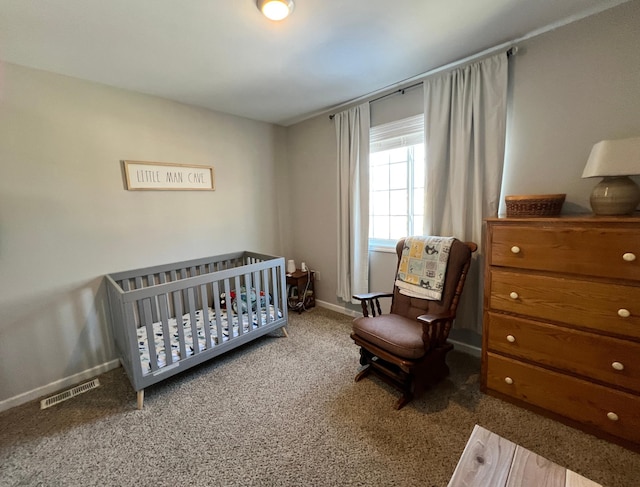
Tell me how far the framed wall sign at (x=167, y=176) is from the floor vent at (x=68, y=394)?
5.43ft

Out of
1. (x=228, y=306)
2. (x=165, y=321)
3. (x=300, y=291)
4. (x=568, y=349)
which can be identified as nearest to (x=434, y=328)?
(x=568, y=349)

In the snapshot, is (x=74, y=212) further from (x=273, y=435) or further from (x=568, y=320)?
(x=568, y=320)

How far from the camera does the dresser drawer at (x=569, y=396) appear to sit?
56.1 inches

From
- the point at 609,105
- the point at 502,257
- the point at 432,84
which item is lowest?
A: the point at 502,257

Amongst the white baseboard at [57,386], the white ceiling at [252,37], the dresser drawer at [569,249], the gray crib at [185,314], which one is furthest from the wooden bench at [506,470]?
the white baseboard at [57,386]

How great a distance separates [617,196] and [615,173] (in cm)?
14

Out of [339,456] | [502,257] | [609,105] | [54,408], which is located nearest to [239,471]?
[339,456]

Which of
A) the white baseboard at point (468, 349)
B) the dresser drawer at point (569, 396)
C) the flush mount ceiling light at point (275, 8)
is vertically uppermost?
the flush mount ceiling light at point (275, 8)

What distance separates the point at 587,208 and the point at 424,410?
1.72 m

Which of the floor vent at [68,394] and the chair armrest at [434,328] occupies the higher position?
the chair armrest at [434,328]

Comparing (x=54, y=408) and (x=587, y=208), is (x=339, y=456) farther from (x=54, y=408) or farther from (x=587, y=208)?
(x=587, y=208)

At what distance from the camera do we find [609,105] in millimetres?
1678

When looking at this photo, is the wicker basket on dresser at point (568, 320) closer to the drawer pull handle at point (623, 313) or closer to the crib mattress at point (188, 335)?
the drawer pull handle at point (623, 313)

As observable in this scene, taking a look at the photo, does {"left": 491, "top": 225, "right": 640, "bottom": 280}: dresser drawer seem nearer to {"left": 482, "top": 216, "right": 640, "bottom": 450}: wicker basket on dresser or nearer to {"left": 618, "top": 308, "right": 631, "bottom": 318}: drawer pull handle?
{"left": 482, "top": 216, "right": 640, "bottom": 450}: wicker basket on dresser
